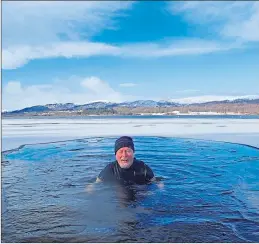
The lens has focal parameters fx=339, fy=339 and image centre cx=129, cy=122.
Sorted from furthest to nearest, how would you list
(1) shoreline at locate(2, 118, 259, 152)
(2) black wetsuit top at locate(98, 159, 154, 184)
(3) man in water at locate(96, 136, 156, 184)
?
(1) shoreline at locate(2, 118, 259, 152)
(2) black wetsuit top at locate(98, 159, 154, 184)
(3) man in water at locate(96, 136, 156, 184)

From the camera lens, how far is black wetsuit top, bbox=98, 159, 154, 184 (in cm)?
481

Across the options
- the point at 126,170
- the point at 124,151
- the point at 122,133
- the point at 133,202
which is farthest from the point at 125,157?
the point at 122,133

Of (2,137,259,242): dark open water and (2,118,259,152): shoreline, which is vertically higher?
Result: (2,118,259,152): shoreline

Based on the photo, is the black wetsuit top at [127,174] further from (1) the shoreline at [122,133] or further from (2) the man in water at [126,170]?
(1) the shoreline at [122,133]

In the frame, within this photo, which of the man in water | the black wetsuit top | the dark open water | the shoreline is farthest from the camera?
the shoreline

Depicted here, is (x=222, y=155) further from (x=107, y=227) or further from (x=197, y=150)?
(x=107, y=227)

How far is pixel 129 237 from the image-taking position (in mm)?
2830

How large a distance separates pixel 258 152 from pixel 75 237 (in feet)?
19.7

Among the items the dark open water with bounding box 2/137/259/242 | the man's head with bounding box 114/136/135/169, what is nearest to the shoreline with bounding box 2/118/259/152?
the dark open water with bounding box 2/137/259/242

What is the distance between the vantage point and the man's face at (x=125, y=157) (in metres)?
4.62

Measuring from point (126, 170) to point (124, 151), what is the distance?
33 centimetres

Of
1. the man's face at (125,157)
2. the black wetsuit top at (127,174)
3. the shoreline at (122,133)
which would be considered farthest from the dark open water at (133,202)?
the shoreline at (122,133)

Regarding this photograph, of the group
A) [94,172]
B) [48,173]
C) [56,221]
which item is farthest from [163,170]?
[56,221]

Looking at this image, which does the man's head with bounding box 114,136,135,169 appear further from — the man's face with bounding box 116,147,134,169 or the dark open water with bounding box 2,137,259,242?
the dark open water with bounding box 2,137,259,242
